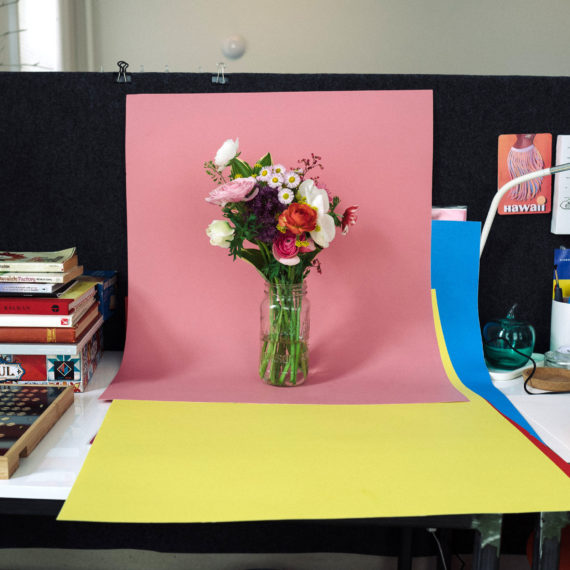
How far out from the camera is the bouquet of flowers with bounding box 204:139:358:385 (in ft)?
2.68

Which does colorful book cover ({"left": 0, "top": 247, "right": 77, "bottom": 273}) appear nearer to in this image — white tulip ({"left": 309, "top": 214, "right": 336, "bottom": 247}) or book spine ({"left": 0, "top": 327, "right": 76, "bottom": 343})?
book spine ({"left": 0, "top": 327, "right": 76, "bottom": 343})

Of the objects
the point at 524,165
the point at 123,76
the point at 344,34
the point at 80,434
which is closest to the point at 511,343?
the point at 524,165

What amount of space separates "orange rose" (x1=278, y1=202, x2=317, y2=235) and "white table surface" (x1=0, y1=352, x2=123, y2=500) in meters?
0.38

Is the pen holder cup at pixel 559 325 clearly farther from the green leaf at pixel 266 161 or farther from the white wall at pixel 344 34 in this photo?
the white wall at pixel 344 34

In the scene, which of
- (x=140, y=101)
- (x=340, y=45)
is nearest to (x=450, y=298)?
(x=140, y=101)

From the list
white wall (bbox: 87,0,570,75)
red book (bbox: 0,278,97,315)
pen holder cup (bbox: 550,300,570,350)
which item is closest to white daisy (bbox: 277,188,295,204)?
red book (bbox: 0,278,97,315)

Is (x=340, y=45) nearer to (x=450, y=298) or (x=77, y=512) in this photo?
(x=450, y=298)

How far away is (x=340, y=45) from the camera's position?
2.50 m

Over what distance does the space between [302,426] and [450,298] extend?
17.4 inches

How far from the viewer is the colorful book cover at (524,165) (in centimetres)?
105

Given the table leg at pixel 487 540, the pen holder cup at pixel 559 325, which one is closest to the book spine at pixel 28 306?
the table leg at pixel 487 540

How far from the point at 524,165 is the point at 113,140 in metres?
0.78

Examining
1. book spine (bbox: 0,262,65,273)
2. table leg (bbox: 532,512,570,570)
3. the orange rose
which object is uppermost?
the orange rose

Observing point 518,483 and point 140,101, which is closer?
point 518,483
